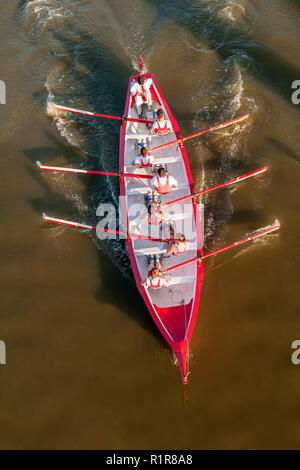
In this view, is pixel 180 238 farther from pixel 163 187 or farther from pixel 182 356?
pixel 182 356

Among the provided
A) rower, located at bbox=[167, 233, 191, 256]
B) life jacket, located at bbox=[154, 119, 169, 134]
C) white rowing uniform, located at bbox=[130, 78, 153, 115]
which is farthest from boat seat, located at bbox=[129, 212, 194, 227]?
white rowing uniform, located at bbox=[130, 78, 153, 115]

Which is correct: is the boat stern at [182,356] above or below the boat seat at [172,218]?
below

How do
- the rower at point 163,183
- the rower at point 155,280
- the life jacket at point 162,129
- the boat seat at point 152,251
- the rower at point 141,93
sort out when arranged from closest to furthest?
the rower at point 155,280 < the boat seat at point 152,251 < the rower at point 163,183 < the life jacket at point 162,129 < the rower at point 141,93

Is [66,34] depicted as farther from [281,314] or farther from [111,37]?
[281,314]

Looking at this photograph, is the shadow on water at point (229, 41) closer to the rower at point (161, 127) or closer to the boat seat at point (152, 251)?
the rower at point (161, 127)

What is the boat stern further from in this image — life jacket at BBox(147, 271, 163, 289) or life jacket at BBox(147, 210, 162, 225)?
life jacket at BBox(147, 210, 162, 225)

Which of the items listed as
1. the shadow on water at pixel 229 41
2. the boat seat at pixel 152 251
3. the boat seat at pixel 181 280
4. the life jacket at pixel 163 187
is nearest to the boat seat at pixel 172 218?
the life jacket at pixel 163 187

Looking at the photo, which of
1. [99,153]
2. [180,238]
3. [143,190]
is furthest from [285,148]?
[99,153]
